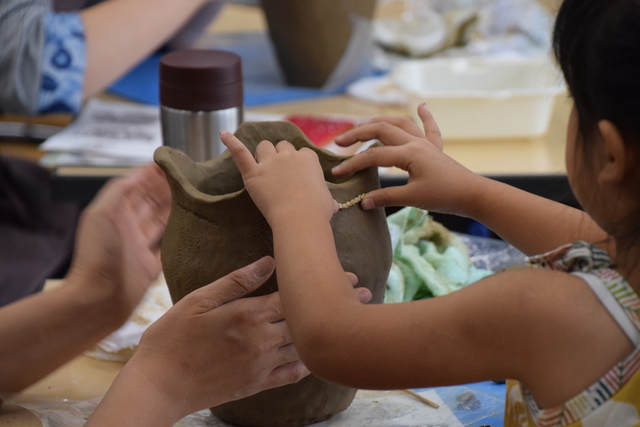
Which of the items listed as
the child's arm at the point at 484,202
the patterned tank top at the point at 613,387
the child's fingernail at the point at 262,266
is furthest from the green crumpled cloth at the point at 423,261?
the patterned tank top at the point at 613,387

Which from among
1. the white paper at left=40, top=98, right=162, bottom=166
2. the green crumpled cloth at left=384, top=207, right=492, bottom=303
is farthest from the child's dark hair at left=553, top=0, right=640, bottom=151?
the white paper at left=40, top=98, right=162, bottom=166

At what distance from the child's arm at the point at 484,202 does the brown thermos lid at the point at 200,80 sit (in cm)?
31

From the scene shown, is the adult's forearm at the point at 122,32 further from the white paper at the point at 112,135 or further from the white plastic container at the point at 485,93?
the white plastic container at the point at 485,93

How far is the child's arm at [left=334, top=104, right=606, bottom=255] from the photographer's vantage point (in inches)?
31.8

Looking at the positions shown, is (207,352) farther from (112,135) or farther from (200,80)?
(112,135)

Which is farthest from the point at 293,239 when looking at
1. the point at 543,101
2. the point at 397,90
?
the point at 397,90

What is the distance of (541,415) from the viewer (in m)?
0.60

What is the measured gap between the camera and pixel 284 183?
691 mm

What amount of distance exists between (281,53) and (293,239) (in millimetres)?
1197

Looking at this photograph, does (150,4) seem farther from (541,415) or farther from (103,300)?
(541,415)

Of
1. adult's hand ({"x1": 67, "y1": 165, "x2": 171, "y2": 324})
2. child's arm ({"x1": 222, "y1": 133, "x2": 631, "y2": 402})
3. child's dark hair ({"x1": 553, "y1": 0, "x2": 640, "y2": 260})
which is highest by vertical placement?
child's dark hair ({"x1": 553, "y1": 0, "x2": 640, "y2": 260})

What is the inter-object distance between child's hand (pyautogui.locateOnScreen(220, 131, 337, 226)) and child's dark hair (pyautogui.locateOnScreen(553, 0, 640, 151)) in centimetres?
24

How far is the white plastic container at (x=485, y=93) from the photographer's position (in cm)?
142

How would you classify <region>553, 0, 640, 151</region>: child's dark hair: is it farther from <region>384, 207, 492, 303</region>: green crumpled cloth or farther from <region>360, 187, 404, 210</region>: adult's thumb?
<region>384, 207, 492, 303</region>: green crumpled cloth
